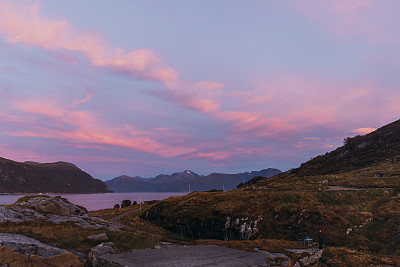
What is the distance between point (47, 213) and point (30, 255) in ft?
61.9

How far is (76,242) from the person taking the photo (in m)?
18.4

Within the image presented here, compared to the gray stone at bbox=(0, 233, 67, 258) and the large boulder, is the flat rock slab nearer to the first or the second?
the gray stone at bbox=(0, 233, 67, 258)

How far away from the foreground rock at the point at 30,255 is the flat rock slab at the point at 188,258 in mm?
2238

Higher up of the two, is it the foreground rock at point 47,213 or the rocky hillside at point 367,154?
the rocky hillside at point 367,154

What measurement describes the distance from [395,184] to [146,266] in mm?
50383

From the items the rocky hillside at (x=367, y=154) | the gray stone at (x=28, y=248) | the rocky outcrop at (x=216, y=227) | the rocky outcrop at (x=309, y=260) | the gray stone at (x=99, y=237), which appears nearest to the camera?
the gray stone at (x=28, y=248)

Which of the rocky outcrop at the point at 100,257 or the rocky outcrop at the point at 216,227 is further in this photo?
the rocky outcrop at the point at 216,227

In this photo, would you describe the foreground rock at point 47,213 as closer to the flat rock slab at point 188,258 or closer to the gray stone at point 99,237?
the gray stone at point 99,237

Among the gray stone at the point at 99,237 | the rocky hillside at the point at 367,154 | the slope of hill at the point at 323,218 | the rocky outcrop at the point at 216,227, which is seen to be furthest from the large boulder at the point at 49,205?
the rocky hillside at the point at 367,154

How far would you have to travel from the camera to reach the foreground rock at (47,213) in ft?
80.4

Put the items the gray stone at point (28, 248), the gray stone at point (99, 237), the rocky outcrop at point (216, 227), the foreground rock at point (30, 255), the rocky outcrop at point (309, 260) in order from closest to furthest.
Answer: the foreground rock at point (30, 255)
the gray stone at point (28, 248)
the rocky outcrop at point (309, 260)
the gray stone at point (99, 237)
the rocky outcrop at point (216, 227)

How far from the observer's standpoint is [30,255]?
14.2m

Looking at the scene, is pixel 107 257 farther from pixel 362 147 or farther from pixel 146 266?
pixel 362 147

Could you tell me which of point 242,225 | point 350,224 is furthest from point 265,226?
point 350,224
